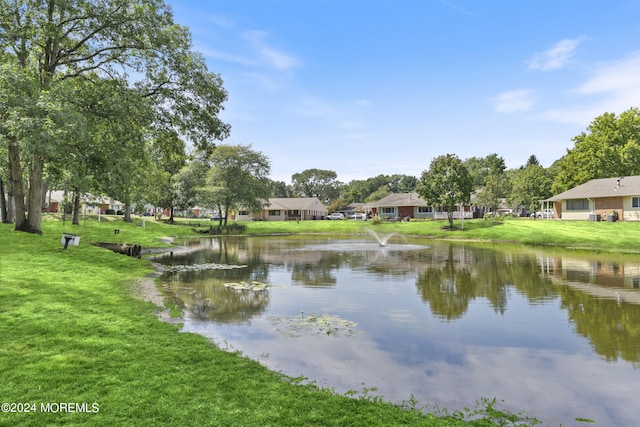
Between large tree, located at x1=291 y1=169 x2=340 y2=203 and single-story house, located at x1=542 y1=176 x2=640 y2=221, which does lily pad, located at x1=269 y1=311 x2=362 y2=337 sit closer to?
single-story house, located at x1=542 y1=176 x2=640 y2=221

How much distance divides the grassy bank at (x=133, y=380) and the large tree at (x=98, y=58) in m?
11.6

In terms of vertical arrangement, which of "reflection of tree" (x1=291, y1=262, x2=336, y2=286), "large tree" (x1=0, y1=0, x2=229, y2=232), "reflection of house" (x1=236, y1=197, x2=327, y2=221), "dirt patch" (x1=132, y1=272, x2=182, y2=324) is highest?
"large tree" (x1=0, y1=0, x2=229, y2=232)

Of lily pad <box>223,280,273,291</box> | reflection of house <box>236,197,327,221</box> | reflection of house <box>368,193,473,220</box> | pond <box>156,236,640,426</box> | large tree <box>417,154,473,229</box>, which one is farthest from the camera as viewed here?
reflection of house <box>236,197,327,221</box>

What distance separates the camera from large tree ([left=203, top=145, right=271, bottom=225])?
193ft

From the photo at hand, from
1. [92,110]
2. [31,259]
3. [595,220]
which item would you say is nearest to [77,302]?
[31,259]

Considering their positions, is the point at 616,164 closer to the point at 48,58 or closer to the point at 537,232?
the point at 537,232

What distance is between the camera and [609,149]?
62312 mm

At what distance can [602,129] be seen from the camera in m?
65.8

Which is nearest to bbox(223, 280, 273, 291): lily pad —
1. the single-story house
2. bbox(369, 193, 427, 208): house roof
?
the single-story house

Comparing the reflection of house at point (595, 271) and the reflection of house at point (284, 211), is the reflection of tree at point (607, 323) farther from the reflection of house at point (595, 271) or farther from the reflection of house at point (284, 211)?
the reflection of house at point (284, 211)

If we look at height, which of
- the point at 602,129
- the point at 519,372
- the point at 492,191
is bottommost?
the point at 519,372

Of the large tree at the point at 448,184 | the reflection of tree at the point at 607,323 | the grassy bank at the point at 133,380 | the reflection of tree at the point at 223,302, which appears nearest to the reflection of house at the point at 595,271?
the reflection of tree at the point at 607,323

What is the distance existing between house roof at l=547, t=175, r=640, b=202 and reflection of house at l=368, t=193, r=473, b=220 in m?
20.3

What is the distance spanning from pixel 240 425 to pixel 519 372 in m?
5.82
